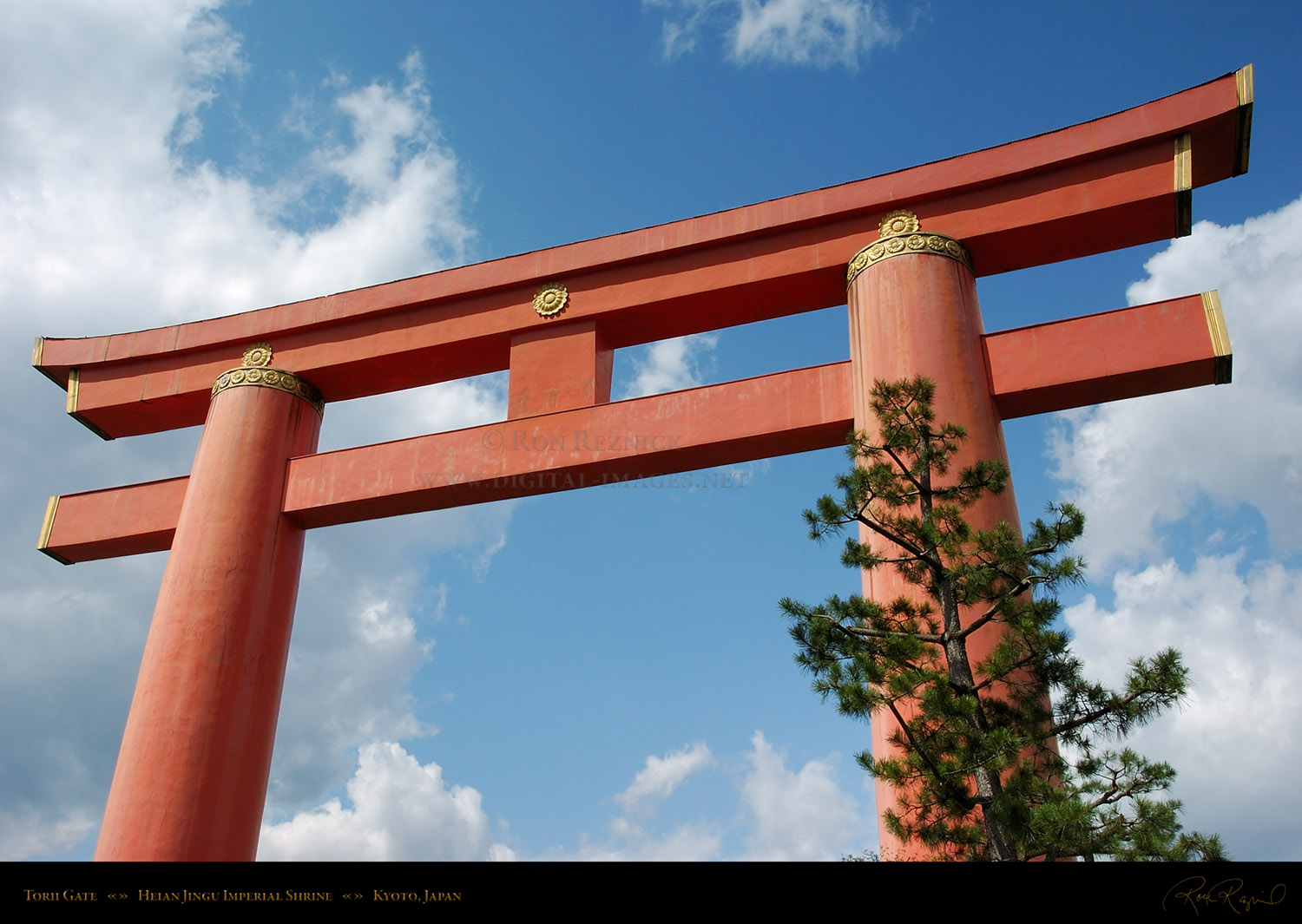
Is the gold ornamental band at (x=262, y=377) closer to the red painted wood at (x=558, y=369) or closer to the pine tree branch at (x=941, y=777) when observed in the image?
the red painted wood at (x=558, y=369)

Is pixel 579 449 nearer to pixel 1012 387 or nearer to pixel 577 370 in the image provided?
pixel 577 370

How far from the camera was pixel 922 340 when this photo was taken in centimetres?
855

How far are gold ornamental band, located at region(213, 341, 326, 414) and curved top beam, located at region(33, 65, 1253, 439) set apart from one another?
13 cm

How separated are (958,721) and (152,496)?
30.0ft

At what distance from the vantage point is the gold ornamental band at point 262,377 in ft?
37.2

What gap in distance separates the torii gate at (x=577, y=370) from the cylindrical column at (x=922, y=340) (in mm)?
26

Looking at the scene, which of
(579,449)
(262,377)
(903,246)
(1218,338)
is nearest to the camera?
(1218,338)

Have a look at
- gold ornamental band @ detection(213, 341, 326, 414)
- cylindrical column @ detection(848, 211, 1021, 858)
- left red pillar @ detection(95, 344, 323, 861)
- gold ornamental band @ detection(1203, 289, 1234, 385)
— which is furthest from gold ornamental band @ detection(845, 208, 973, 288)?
left red pillar @ detection(95, 344, 323, 861)

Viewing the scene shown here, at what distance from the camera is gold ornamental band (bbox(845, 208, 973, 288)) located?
9.20 m

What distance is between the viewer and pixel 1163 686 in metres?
4.75

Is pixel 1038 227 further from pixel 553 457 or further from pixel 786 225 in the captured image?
pixel 553 457
